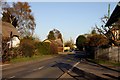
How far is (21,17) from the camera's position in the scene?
82.1 meters

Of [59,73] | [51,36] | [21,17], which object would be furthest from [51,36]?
[59,73]

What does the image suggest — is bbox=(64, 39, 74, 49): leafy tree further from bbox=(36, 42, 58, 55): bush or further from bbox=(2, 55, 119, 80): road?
bbox=(2, 55, 119, 80): road

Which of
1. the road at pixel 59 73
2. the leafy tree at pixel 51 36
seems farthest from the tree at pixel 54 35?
the road at pixel 59 73

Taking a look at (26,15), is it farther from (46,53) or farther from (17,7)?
(46,53)

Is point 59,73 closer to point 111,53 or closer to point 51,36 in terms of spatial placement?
point 111,53

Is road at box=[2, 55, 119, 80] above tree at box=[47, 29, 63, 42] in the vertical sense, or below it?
below

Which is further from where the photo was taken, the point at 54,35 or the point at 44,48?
the point at 54,35

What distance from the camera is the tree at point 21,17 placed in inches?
3187

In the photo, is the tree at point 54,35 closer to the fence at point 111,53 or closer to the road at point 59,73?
the fence at point 111,53

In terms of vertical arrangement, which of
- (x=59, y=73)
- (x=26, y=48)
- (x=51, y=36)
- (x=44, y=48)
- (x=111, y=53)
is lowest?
(x=59, y=73)

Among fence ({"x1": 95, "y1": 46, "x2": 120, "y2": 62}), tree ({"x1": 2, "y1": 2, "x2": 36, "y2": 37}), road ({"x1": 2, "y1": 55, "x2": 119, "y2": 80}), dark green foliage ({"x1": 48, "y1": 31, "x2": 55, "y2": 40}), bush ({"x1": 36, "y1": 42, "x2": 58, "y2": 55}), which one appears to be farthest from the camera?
dark green foliage ({"x1": 48, "y1": 31, "x2": 55, "y2": 40})

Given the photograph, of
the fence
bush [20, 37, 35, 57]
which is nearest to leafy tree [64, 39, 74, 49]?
bush [20, 37, 35, 57]

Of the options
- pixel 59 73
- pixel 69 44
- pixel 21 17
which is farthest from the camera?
pixel 69 44

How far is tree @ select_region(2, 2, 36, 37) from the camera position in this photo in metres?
80.9
